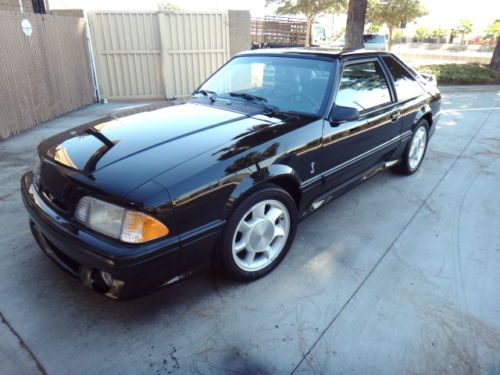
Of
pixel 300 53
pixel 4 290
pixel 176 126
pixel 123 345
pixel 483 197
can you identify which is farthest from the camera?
pixel 483 197

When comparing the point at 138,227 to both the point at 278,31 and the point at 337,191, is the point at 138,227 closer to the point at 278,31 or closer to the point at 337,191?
the point at 337,191

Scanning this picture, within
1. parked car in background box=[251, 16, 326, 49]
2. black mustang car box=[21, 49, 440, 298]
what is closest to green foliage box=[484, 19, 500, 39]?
parked car in background box=[251, 16, 326, 49]

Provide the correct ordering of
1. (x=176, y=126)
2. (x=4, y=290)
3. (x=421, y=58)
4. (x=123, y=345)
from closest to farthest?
(x=123, y=345) < (x=4, y=290) < (x=176, y=126) < (x=421, y=58)

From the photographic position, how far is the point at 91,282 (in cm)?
218

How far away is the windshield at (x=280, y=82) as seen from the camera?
313cm

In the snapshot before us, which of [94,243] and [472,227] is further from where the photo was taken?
[472,227]

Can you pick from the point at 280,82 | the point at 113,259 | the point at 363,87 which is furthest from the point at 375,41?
the point at 113,259

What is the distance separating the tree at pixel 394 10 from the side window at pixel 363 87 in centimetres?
2070

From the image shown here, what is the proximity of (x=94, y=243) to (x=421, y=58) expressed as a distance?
27.4 m

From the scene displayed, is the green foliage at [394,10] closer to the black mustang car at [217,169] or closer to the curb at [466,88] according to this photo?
the curb at [466,88]

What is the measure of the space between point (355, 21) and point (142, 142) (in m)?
8.60

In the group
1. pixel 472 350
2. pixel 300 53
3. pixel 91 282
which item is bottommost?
pixel 472 350

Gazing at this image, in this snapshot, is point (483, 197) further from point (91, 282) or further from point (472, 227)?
point (91, 282)

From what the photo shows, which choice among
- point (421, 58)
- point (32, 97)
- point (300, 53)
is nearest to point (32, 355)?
point (300, 53)
